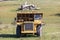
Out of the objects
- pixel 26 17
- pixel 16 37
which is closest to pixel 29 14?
pixel 26 17

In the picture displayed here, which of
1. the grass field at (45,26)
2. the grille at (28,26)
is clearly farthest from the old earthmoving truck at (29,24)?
the grass field at (45,26)

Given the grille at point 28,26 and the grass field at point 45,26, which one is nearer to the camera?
the grille at point 28,26

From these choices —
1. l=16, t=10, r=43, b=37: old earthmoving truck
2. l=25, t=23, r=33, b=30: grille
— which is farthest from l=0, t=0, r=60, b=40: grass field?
l=25, t=23, r=33, b=30: grille

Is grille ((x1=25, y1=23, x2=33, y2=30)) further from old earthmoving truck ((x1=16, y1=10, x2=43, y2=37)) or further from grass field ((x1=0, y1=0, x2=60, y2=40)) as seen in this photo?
grass field ((x1=0, y1=0, x2=60, y2=40))

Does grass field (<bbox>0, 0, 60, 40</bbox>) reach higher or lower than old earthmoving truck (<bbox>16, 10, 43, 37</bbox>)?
lower

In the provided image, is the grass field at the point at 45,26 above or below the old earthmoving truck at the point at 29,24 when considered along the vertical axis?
below

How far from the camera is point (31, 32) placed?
24250mm

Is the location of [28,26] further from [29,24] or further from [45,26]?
[45,26]

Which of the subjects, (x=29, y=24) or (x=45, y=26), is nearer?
(x=29, y=24)

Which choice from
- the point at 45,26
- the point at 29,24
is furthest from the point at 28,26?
the point at 45,26

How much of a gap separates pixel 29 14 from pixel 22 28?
124 centimetres

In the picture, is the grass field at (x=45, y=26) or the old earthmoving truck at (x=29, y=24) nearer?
the old earthmoving truck at (x=29, y=24)

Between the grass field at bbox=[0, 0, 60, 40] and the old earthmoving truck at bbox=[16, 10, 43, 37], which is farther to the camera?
the grass field at bbox=[0, 0, 60, 40]

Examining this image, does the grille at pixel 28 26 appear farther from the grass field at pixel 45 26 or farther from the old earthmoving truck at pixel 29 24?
the grass field at pixel 45 26
